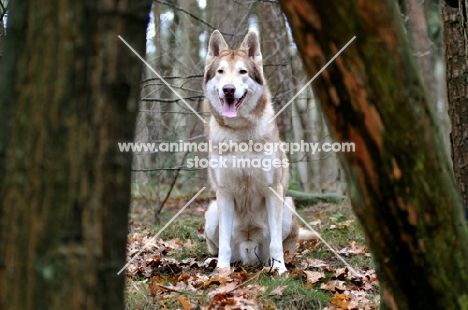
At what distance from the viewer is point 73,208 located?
69.8 inches

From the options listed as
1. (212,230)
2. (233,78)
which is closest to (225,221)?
(212,230)

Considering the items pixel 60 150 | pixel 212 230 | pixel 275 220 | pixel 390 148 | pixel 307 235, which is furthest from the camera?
pixel 307 235

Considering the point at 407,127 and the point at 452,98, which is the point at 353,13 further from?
the point at 452,98

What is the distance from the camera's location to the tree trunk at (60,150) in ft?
5.79

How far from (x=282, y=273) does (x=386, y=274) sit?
8.13 feet

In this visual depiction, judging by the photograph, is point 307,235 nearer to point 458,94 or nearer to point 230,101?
point 230,101

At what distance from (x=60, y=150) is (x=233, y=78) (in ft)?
12.2

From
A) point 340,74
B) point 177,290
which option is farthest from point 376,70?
point 177,290

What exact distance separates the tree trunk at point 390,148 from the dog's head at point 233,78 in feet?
10.3

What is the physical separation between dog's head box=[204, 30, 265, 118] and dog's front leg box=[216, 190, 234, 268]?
2.71 feet

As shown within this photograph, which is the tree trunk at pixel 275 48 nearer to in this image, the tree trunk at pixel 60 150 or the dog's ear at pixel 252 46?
the dog's ear at pixel 252 46

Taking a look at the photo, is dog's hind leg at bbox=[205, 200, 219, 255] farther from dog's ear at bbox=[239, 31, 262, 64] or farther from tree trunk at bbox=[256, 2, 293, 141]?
tree trunk at bbox=[256, 2, 293, 141]

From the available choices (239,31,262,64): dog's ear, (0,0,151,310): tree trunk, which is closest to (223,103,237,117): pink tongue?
(239,31,262,64): dog's ear

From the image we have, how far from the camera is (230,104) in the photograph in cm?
536
